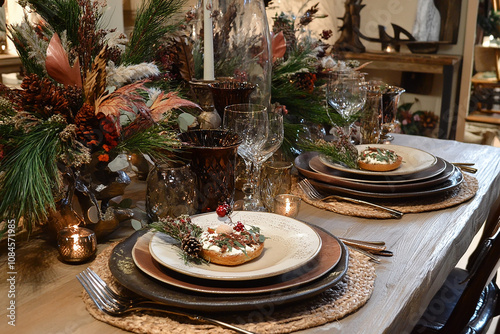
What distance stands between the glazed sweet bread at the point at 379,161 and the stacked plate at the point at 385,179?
16 mm

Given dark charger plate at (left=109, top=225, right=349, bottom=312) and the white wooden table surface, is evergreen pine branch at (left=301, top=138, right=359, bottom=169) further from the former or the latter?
dark charger plate at (left=109, top=225, right=349, bottom=312)

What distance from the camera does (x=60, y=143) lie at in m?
0.81

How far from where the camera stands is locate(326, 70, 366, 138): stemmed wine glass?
137cm

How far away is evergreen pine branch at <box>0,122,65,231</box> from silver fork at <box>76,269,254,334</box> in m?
0.12

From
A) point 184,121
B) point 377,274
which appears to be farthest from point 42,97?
point 377,274

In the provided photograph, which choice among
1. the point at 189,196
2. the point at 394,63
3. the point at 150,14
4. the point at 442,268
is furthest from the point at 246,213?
the point at 394,63

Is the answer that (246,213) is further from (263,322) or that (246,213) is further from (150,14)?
(150,14)

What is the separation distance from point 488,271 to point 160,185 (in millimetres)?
681

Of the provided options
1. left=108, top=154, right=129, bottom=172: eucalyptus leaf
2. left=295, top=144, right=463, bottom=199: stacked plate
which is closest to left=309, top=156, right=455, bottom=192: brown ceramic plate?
left=295, top=144, right=463, bottom=199: stacked plate

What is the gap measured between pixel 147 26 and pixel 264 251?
571 millimetres

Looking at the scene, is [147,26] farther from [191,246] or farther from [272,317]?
[272,317]

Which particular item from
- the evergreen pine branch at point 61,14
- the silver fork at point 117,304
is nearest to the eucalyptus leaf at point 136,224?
the silver fork at point 117,304

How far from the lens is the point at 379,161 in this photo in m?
1.19

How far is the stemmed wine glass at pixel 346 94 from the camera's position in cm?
137
